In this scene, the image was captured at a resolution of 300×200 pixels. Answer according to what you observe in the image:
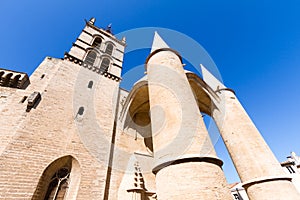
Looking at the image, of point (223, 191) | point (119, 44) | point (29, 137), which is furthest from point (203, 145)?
point (119, 44)

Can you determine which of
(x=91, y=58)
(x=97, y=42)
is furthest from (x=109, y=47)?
(x=91, y=58)

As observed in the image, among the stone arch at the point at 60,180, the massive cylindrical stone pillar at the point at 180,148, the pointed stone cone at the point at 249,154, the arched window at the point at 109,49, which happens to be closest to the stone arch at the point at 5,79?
the stone arch at the point at 60,180

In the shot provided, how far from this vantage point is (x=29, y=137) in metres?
5.54

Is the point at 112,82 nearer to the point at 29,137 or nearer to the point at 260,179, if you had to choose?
the point at 29,137

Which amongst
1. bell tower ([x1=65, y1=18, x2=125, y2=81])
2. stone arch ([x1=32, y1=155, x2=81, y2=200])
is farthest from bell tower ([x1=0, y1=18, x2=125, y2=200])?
bell tower ([x1=65, y1=18, x2=125, y2=81])

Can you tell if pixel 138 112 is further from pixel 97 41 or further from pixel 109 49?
pixel 97 41

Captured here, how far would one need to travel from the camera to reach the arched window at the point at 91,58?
11242 millimetres

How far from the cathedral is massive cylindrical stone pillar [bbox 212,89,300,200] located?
0.04 metres

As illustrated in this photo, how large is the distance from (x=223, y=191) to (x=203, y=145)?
1.19m

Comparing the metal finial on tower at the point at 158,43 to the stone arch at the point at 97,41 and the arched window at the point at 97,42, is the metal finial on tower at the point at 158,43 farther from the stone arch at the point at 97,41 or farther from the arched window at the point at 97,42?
the arched window at the point at 97,42

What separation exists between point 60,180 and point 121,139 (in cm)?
348

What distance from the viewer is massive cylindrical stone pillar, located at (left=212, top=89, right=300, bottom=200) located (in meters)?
5.68

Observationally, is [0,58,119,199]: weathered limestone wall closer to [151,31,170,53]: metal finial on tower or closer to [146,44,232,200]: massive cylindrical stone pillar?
[146,44,232,200]: massive cylindrical stone pillar

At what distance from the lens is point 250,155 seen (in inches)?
269
